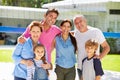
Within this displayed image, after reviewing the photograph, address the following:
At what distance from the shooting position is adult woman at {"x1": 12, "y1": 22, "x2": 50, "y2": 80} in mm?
4605

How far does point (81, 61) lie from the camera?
5355 millimetres

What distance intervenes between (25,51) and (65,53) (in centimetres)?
79

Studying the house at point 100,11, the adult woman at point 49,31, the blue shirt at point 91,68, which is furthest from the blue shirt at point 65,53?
the house at point 100,11

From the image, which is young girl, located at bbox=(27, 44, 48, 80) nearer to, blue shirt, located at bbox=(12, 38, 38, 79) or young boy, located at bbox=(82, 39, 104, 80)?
blue shirt, located at bbox=(12, 38, 38, 79)

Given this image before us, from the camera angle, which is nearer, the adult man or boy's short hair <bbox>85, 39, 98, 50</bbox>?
boy's short hair <bbox>85, 39, 98, 50</bbox>

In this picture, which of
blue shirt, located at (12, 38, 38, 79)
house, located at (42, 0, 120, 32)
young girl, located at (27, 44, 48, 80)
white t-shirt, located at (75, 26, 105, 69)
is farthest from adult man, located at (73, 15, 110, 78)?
house, located at (42, 0, 120, 32)

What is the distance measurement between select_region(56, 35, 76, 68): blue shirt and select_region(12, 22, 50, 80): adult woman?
62 cm

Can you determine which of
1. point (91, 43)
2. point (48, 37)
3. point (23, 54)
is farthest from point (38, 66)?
point (91, 43)

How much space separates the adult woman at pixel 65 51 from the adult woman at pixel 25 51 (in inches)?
24.5

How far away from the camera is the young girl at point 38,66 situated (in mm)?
4613

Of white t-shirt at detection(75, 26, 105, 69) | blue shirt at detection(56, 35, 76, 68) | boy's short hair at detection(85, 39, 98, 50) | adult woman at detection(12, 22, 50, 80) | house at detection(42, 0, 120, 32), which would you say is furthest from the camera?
house at detection(42, 0, 120, 32)

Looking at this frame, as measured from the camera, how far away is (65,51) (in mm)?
5230

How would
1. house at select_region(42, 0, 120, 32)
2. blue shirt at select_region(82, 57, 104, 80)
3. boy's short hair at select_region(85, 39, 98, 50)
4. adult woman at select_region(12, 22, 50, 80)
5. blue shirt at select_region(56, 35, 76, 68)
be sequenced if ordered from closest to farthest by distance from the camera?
1. adult woman at select_region(12, 22, 50, 80)
2. boy's short hair at select_region(85, 39, 98, 50)
3. blue shirt at select_region(82, 57, 104, 80)
4. blue shirt at select_region(56, 35, 76, 68)
5. house at select_region(42, 0, 120, 32)

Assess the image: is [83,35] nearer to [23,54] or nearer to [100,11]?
[23,54]
